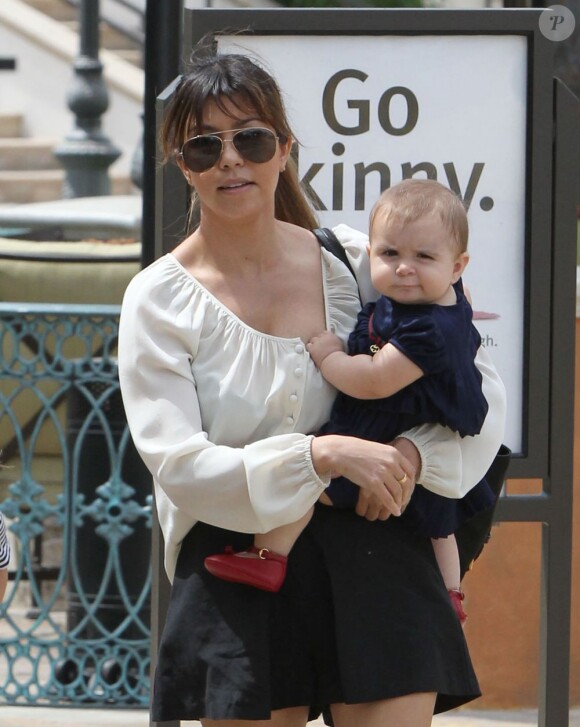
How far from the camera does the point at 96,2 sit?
31.1ft

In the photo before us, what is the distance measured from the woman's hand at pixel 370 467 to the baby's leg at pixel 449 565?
21 cm

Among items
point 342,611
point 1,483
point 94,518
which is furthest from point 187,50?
point 1,483

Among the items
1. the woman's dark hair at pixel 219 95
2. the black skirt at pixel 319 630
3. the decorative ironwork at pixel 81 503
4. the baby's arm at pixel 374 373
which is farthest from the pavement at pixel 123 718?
the woman's dark hair at pixel 219 95

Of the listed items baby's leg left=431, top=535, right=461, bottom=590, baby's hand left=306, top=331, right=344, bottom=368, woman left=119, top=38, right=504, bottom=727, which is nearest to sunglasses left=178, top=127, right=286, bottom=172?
woman left=119, top=38, right=504, bottom=727

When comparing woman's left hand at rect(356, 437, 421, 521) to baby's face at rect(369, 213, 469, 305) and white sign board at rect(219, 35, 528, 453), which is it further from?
white sign board at rect(219, 35, 528, 453)

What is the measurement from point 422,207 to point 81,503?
2.71 m

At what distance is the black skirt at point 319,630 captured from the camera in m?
2.44

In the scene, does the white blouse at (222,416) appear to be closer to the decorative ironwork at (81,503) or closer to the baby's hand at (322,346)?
the baby's hand at (322,346)

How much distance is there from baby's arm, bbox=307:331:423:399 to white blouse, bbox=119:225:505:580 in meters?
0.07

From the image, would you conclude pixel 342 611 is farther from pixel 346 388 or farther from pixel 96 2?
pixel 96 2

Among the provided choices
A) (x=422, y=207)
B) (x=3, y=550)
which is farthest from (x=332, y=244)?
(x=3, y=550)

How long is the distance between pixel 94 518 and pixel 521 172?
2234 millimetres

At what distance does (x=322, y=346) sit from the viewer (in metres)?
2.49

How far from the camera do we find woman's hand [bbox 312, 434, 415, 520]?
7.77ft
